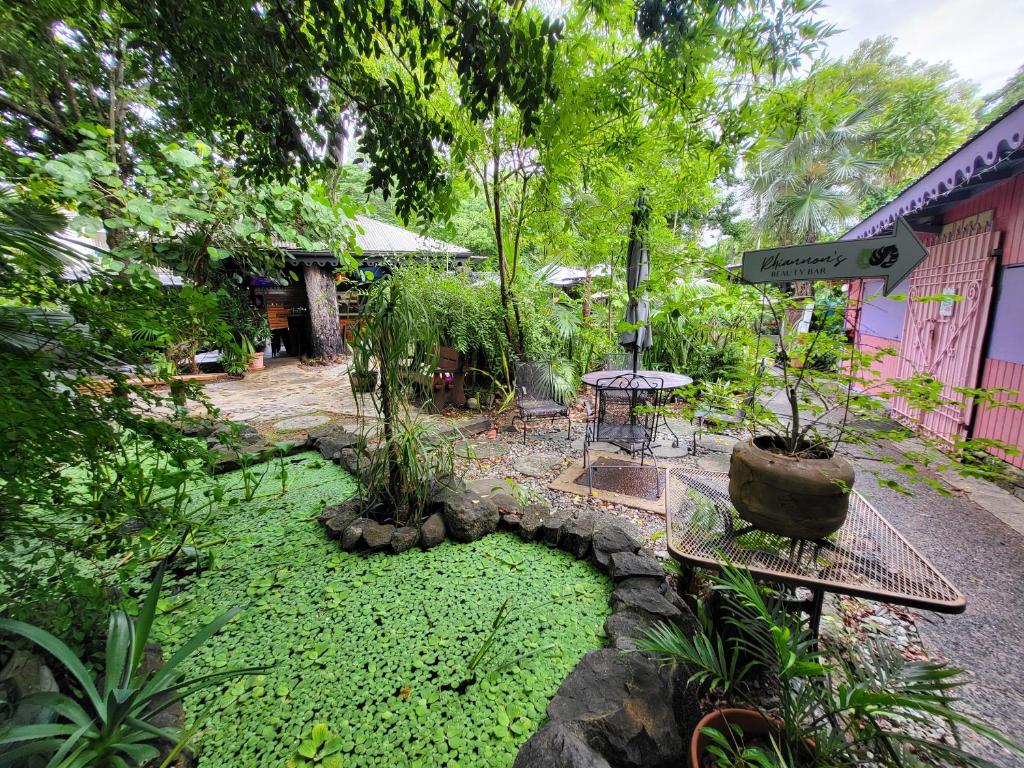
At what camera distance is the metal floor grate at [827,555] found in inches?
46.9

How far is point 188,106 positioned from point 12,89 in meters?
3.29

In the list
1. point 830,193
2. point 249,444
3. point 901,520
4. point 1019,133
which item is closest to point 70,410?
point 249,444

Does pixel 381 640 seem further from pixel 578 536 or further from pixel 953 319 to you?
pixel 953 319

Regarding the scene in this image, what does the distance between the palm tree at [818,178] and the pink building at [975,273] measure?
8.33 meters

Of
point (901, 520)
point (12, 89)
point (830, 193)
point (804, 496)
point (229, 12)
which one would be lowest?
point (901, 520)

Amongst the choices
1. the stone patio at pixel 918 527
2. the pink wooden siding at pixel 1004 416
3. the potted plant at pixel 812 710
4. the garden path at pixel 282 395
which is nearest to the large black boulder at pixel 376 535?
the stone patio at pixel 918 527

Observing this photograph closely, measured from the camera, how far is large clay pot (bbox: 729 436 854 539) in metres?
1.27

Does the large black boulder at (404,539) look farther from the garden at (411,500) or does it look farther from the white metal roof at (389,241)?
the white metal roof at (389,241)

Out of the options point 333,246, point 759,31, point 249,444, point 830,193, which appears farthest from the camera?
point 830,193

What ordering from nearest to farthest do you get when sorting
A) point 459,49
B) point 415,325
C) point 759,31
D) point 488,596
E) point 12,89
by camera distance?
point 459,49
point 759,31
point 488,596
point 415,325
point 12,89

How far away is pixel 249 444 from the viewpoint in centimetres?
340

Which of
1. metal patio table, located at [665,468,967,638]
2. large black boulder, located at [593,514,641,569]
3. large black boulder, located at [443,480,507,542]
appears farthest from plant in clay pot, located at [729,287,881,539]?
large black boulder, located at [443,480,507,542]

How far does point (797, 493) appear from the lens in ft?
4.22

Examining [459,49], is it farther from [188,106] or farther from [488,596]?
[488,596]
